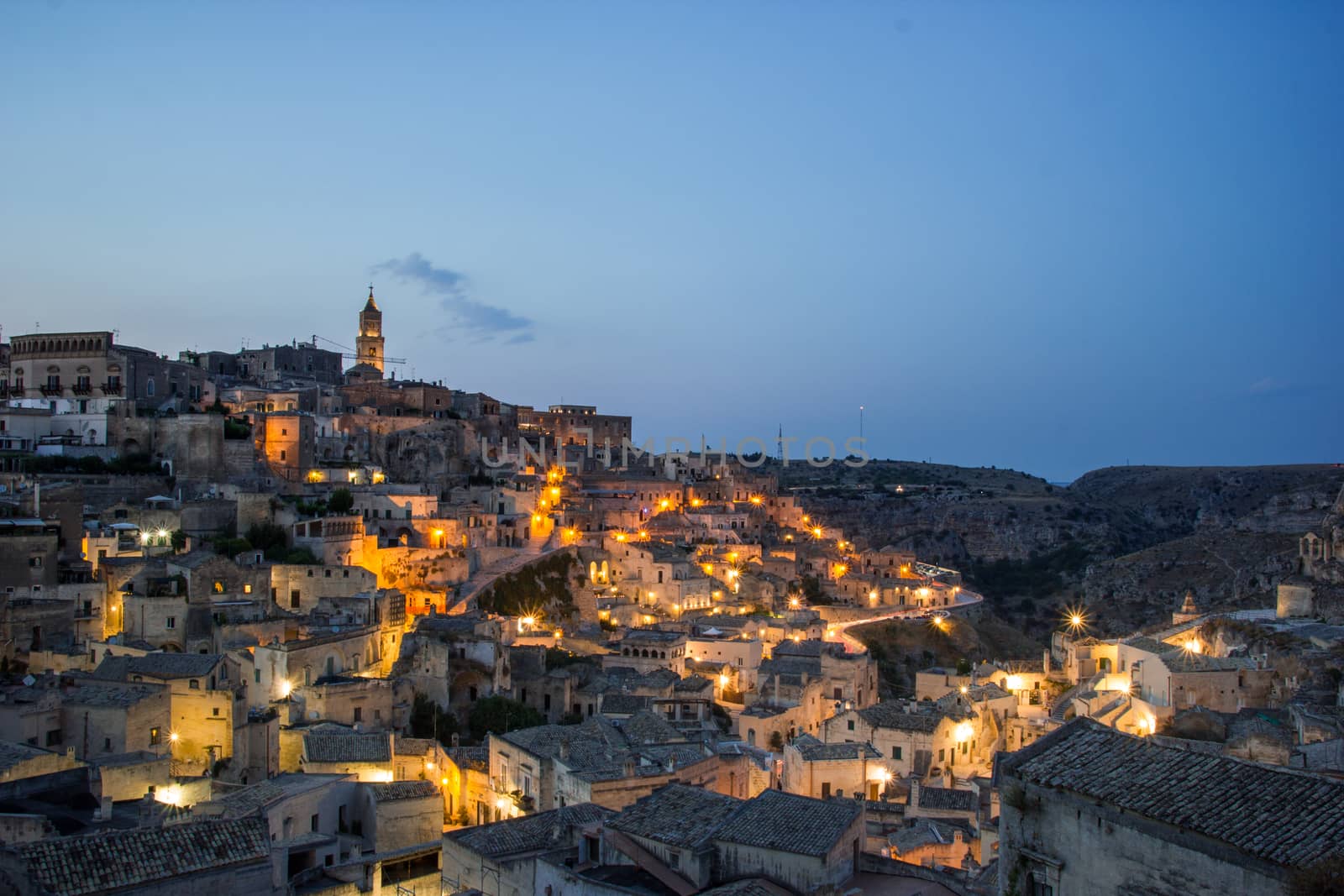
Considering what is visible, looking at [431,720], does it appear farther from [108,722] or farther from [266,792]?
[266,792]

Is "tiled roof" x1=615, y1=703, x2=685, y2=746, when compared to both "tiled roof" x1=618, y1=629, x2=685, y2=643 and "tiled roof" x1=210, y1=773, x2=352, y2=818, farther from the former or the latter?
"tiled roof" x1=618, y1=629, x2=685, y2=643

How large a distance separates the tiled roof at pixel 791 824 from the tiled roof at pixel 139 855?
598 centimetres

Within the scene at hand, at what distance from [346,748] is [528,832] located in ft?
24.5

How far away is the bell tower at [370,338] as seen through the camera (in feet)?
269

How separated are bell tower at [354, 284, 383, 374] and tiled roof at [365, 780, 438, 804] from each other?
6423cm

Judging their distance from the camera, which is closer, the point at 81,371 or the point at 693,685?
the point at 693,685

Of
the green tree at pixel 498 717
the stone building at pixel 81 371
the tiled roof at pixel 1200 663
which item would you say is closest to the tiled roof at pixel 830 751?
the green tree at pixel 498 717

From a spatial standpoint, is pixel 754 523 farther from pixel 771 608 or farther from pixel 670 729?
pixel 670 729

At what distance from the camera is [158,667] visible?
2408 cm

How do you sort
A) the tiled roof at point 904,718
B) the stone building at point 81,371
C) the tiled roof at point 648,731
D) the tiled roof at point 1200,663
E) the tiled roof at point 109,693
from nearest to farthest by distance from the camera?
1. the tiled roof at point 109,693
2. the tiled roof at point 648,731
3. the tiled roof at point 1200,663
4. the tiled roof at point 904,718
5. the stone building at point 81,371

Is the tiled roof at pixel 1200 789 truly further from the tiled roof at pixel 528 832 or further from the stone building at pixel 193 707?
the stone building at pixel 193 707

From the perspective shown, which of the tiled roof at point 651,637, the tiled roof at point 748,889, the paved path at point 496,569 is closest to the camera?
the tiled roof at point 748,889

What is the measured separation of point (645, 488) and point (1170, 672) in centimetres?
4031

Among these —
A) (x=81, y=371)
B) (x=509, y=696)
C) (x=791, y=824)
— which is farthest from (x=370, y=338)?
(x=791, y=824)
